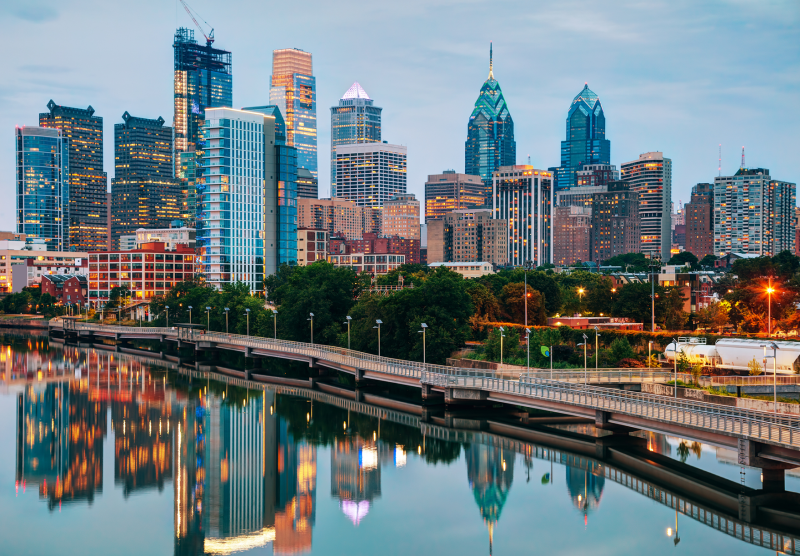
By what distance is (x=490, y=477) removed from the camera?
5712 cm

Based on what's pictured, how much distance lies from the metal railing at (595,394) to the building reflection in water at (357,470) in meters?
10.5

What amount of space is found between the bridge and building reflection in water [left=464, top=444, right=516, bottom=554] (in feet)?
19.0

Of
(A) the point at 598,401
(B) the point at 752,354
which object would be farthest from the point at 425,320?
(B) the point at 752,354

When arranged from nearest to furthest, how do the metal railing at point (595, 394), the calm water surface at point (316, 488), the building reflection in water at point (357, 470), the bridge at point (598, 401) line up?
the calm water surface at point (316, 488) → the bridge at point (598, 401) → the metal railing at point (595, 394) → the building reflection in water at point (357, 470)

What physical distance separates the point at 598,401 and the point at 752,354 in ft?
69.5

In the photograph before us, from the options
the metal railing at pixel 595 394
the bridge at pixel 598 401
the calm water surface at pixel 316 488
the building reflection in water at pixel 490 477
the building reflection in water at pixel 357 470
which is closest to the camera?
the calm water surface at pixel 316 488

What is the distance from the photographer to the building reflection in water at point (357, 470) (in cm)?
5253

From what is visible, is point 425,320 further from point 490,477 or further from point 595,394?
point 490,477

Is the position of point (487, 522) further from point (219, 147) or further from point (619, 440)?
point (219, 147)

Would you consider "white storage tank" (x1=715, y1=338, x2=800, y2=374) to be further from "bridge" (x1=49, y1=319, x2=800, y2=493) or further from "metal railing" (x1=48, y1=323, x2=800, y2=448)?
"bridge" (x1=49, y1=319, x2=800, y2=493)

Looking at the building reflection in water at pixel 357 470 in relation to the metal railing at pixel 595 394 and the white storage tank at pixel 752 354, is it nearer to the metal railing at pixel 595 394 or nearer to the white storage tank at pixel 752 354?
the metal railing at pixel 595 394

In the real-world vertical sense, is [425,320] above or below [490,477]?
above

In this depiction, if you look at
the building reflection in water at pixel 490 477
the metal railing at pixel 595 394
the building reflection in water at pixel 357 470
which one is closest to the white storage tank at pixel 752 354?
the metal railing at pixel 595 394

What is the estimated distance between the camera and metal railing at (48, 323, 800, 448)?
4831cm
